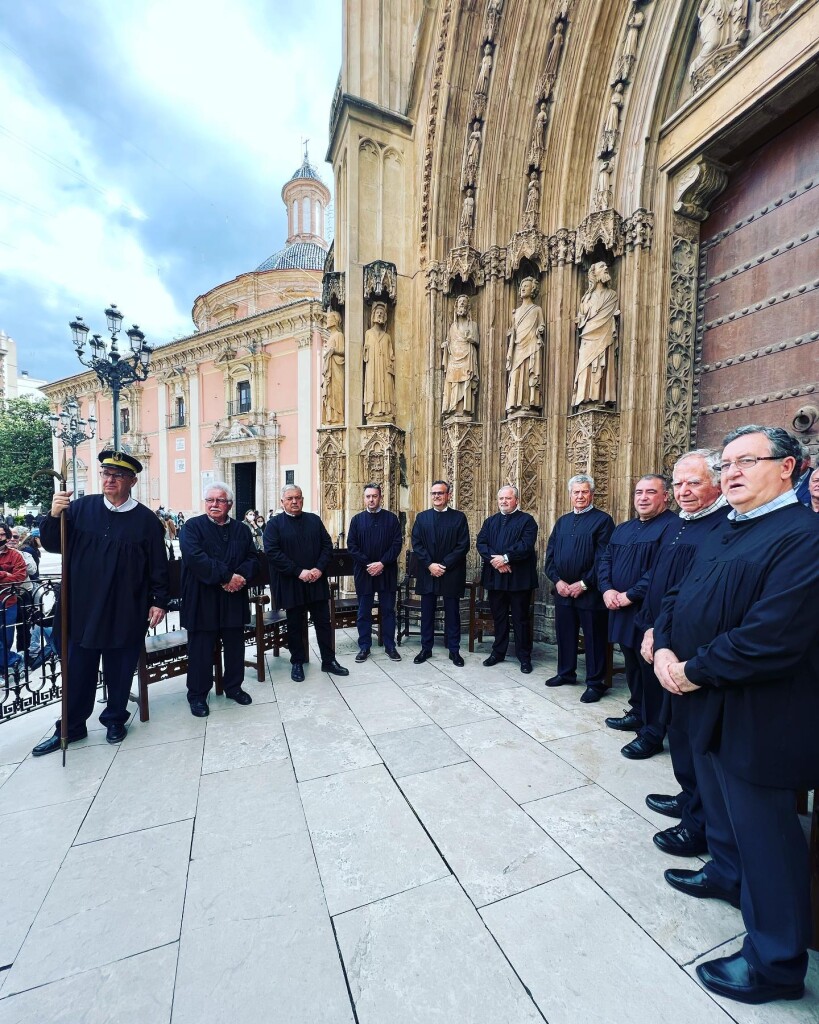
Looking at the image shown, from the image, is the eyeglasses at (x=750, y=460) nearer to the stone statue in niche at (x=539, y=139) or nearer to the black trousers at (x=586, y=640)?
the black trousers at (x=586, y=640)

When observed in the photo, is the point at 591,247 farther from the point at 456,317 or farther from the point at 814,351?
the point at 814,351

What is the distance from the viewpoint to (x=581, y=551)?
3758 millimetres

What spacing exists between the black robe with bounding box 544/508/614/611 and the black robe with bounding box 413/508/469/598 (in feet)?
2.96

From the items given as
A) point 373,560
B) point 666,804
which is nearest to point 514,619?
point 373,560

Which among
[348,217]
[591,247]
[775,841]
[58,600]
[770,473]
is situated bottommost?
[775,841]

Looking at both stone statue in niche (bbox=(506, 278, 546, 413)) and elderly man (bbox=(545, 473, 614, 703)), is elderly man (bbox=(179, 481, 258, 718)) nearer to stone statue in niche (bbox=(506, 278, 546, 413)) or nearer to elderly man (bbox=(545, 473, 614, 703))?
elderly man (bbox=(545, 473, 614, 703))

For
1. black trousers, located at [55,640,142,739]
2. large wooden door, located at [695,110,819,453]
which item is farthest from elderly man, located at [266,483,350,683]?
large wooden door, located at [695,110,819,453]

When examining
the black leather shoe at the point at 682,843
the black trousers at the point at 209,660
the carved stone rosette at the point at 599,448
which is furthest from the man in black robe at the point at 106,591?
the carved stone rosette at the point at 599,448

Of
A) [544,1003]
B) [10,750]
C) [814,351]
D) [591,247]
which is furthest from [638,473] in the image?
[10,750]

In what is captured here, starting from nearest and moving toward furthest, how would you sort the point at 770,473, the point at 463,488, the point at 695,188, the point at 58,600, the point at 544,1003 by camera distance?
the point at 544,1003
the point at 770,473
the point at 58,600
the point at 695,188
the point at 463,488

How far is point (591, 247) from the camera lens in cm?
447

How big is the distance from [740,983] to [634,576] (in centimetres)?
212

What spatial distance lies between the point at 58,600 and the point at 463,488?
12.9 feet

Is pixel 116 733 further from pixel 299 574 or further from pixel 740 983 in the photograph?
pixel 740 983
